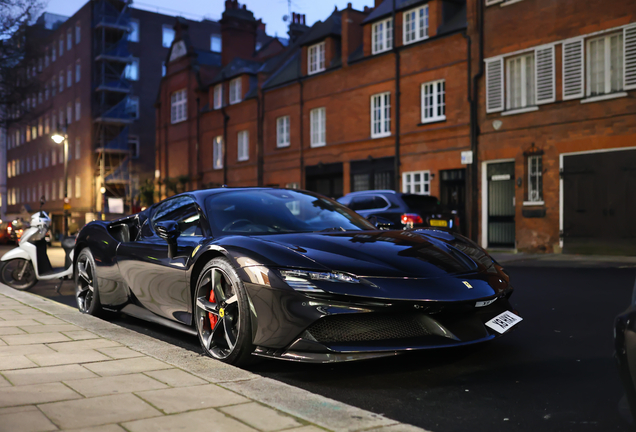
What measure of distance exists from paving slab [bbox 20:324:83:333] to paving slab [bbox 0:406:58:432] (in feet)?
8.02

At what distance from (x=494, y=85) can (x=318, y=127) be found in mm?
9683

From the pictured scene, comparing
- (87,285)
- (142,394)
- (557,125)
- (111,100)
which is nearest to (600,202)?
(557,125)

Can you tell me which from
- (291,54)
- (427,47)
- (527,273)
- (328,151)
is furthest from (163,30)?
Answer: (527,273)

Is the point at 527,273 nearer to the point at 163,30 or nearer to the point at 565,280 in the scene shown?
the point at 565,280

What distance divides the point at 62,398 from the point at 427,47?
21.5 metres

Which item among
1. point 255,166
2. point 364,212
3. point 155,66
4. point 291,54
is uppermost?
point 155,66

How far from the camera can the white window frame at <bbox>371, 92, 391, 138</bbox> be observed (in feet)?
82.0

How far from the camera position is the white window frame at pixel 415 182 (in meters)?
23.2

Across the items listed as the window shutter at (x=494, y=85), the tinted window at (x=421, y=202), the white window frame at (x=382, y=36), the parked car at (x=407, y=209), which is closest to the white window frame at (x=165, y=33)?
the white window frame at (x=382, y=36)

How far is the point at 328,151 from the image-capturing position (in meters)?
27.8

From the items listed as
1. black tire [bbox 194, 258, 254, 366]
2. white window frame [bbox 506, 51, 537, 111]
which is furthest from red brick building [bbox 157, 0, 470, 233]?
black tire [bbox 194, 258, 254, 366]

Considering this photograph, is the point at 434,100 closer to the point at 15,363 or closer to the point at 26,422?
the point at 15,363

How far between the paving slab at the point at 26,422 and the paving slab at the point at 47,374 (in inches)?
25.2

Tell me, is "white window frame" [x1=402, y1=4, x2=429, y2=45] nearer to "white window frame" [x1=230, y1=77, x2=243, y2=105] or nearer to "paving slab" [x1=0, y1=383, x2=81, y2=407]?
"white window frame" [x1=230, y1=77, x2=243, y2=105]
